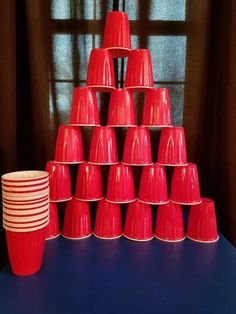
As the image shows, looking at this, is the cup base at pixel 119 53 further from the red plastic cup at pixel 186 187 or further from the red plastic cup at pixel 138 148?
the red plastic cup at pixel 186 187

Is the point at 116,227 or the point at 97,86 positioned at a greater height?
the point at 97,86

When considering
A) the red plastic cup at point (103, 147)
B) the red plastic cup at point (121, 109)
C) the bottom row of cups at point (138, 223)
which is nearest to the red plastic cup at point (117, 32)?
the red plastic cup at point (121, 109)

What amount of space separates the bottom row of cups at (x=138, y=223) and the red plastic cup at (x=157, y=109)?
29 centimetres

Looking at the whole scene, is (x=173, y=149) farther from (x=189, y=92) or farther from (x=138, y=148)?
(x=189, y=92)

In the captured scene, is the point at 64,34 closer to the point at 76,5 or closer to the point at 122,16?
the point at 76,5

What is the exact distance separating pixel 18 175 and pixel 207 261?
0.62 metres

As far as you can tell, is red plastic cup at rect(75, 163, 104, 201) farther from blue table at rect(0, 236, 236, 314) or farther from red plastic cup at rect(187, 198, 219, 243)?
red plastic cup at rect(187, 198, 219, 243)

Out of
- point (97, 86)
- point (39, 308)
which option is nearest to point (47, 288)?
point (39, 308)

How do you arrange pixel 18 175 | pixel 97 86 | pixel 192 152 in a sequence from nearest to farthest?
pixel 18 175 → pixel 97 86 → pixel 192 152

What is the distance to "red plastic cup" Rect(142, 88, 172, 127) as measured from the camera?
869 millimetres

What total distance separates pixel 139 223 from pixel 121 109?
0.40 meters

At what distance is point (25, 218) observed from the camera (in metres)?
0.65

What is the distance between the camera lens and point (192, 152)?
1157 millimetres

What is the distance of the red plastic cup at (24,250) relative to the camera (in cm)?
67
